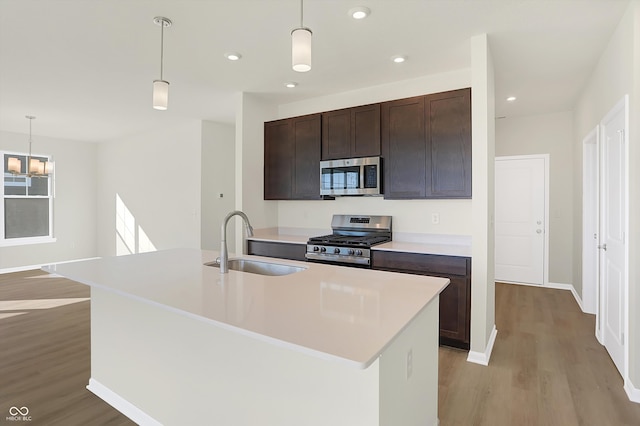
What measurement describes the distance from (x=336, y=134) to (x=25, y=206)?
6.53 m

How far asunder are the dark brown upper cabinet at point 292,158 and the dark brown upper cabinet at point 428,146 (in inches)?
35.5

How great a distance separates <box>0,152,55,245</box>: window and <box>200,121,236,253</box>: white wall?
10.3ft

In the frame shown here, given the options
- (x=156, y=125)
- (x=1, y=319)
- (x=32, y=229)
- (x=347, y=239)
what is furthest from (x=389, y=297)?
(x=32, y=229)

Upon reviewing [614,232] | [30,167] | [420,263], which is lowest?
[420,263]

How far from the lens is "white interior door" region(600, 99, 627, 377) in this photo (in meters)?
2.52

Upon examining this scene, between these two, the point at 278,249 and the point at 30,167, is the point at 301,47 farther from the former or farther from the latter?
the point at 30,167

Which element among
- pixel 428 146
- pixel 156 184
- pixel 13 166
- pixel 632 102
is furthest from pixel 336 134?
pixel 13 166

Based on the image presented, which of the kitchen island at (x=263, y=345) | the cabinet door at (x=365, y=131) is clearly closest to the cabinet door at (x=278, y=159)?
the cabinet door at (x=365, y=131)

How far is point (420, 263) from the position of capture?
123 inches

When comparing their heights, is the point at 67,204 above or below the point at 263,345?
above

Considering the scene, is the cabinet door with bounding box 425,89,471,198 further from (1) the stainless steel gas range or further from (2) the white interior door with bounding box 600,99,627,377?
(2) the white interior door with bounding box 600,99,627,377

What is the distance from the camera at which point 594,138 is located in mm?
3705

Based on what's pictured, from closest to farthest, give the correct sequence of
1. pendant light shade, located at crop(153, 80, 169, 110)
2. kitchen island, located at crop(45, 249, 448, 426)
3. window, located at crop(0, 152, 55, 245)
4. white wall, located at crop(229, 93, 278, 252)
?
kitchen island, located at crop(45, 249, 448, 426)
pendant light shade, located at crop(153, 80, 169, 110)
white wall, located at crop(229, 93, 278, 252)
window, located at crop(0, 152, 55, 245)

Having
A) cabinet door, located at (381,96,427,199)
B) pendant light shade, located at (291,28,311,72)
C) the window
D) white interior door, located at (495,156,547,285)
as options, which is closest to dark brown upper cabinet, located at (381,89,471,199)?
cabinet door, located at (381,96,427,199)
